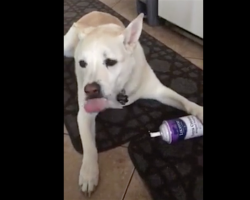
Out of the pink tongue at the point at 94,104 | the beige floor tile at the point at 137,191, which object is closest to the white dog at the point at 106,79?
the pink tongue at the point at 94,104

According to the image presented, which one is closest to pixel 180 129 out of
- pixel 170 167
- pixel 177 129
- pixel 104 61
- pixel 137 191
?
pixel 177 129

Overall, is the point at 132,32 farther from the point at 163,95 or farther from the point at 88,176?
the point at 88,176

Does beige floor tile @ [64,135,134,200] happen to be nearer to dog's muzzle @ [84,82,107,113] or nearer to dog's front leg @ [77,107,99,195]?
dog's front leg @ [77,107,99,195]

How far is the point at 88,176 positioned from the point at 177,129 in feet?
1.19

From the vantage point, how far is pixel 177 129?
3.79 feet

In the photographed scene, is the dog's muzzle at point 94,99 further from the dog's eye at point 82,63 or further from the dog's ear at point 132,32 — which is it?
the dog's ear at point 132,32

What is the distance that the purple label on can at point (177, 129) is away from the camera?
1.15m

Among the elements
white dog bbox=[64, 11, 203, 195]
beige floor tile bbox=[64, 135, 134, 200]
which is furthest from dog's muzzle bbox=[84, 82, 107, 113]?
beige floor tile bbox=[64, 135, 134, 200]
